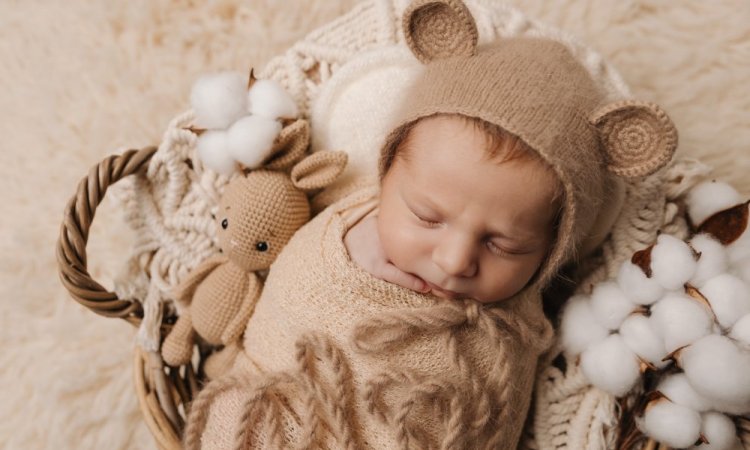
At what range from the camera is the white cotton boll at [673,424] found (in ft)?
2.32

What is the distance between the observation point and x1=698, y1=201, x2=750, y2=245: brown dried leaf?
2.48ft

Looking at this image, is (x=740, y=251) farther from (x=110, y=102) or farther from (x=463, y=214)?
(x=110, y=102)

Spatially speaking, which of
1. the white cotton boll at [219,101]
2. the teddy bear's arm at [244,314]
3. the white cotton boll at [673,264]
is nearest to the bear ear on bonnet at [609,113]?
the white cotton boll at [673,264]

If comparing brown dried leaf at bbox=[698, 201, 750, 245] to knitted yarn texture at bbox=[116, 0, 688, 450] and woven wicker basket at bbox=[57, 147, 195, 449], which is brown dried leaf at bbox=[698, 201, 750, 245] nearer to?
knitted yarn texture at bbox=[116, 0, 688, 450]

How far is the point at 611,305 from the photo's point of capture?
78 cm

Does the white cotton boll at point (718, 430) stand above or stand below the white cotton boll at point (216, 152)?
below

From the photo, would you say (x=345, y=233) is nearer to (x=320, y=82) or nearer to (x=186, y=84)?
(x=320, y=82)

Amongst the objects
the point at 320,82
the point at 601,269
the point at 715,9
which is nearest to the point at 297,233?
the point at 320,82

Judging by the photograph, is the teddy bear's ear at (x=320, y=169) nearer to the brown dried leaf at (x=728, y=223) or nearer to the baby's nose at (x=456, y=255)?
the baby's nose at (x=456, y=255)

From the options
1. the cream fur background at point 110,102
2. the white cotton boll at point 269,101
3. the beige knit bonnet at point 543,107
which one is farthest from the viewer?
the cream fur background at point 110,102

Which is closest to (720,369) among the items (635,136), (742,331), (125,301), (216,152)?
(742,331)

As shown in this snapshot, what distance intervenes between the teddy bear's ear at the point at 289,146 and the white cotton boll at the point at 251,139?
0.05 feet

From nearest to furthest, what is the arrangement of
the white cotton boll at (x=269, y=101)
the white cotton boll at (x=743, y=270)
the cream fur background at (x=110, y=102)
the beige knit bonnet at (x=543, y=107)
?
the beige knit bonnet at (x=543, y=107)
the white cotton boll at (x=743, y=270)
the white cotton boll at (x=269, y=101)
the cream fur background at (x=110, y=102)

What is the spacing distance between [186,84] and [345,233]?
0.59 meters
